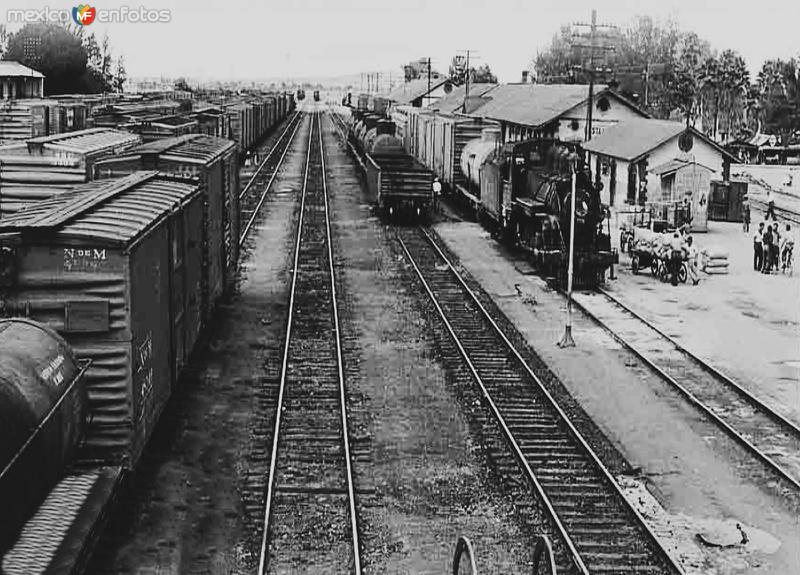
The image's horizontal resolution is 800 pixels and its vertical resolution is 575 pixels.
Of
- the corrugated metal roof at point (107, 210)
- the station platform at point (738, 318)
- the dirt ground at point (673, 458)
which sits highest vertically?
the corrugated metal roof at point (107, 210)

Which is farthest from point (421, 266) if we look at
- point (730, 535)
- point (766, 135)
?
point (766, 135)

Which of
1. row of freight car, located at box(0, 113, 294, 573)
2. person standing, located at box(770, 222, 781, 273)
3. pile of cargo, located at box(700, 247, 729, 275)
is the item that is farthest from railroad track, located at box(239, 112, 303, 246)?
row of freight car, located at box(0, 113, 294, 573)

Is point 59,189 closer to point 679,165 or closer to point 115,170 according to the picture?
point 115,170

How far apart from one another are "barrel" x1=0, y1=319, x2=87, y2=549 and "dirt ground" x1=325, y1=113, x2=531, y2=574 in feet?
11.1

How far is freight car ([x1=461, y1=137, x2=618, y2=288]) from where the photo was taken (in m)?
25.7

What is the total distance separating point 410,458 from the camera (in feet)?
45.5

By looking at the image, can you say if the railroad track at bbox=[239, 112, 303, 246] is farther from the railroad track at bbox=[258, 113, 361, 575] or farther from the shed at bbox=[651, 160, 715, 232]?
the shed at bbox=[651, 160, 715, 232]

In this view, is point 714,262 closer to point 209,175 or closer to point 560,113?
point 209,175

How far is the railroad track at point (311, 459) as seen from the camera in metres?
10.9

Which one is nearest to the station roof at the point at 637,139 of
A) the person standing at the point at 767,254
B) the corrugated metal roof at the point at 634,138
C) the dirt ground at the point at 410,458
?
the corrugated metal roof at the point at 634,138

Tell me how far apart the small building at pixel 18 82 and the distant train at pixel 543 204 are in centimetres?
3678

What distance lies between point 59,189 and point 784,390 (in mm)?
12214

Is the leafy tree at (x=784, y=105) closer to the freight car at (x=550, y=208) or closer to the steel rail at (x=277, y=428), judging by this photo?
the freight car at (x=550, y=208)

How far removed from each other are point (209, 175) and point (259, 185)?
106 ft
